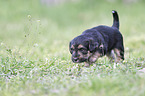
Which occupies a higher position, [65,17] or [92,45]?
[65,17]

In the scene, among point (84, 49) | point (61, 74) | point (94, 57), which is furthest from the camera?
point (94, 57)

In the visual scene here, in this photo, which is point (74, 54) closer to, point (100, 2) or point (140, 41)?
point (140, 41)

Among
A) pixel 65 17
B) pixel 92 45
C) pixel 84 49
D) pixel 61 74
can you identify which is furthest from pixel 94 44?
pixel 65 17

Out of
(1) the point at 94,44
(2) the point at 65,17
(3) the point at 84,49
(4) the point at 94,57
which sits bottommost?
(4) the point at 94,57

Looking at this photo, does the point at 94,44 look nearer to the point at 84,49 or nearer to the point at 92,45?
the point at 92,45

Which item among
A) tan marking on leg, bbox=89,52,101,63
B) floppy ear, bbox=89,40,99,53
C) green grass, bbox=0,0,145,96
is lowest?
green grass, bbox=0,0,145,96

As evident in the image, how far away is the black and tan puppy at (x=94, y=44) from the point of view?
466 cm

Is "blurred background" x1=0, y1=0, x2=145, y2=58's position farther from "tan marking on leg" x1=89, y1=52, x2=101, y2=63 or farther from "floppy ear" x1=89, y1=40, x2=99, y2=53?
"floppy ear" x1=89, y1=40, x2=99, y2=53

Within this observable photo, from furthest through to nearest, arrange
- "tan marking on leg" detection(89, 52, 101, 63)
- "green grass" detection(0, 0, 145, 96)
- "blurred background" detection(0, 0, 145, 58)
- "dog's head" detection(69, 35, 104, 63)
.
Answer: "blurred background" detection(0, 0, 145, 58), "tan marking on leg" detection(89, 52, 101, 63), "dog's head" detection(69, 35, 104, 63), "green grass" detection(0, 0, 145, 96)

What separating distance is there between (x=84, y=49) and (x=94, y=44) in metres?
0.24

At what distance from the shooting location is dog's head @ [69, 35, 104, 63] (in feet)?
15.2

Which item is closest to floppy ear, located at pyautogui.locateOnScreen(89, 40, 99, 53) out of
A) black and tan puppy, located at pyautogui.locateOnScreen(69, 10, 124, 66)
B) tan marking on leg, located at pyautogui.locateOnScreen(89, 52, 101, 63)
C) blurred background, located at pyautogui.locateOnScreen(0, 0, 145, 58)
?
black and tan puppy, located at pyautogui.locateOnScreen(69, 10, 124, 66)

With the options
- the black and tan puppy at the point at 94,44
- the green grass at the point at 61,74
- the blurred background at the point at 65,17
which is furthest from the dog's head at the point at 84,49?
the blurred background at the point at 65,17

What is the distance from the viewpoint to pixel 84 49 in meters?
4.69
